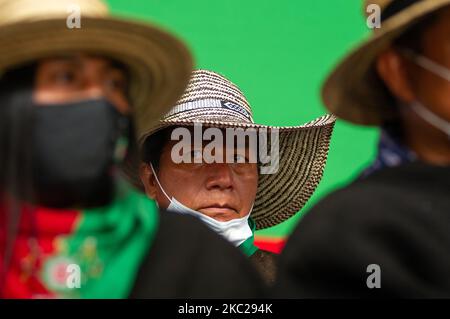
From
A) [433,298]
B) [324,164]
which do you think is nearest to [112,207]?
[433,298]

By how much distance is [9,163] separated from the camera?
6.82 ft

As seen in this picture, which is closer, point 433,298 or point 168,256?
point 433,298

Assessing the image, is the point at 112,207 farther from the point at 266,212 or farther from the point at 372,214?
the point at 266,212

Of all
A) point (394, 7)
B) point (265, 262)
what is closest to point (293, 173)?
point (265, 262)

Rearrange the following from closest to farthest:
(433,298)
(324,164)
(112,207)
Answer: (433,298) < (112,207) < (324,164)

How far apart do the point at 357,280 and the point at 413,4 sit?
2.32ft

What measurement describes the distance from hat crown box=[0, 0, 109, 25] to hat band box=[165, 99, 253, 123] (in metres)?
1.52

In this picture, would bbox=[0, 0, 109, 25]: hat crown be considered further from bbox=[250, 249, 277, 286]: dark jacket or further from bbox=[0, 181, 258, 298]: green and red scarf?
bbox=[250, 249, 277, 286]: dark jacket

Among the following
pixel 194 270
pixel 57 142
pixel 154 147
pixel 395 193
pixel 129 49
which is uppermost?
pixel 154 147

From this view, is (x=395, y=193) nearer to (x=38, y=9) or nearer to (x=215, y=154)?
(x=38, y=9)

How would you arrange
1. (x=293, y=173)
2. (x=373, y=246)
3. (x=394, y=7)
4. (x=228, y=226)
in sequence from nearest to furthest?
1. (x=373, y=246)
2. (x=394, y=7)
3. (x=228, y=226)
4. (x=293, y=173)

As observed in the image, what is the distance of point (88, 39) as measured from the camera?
2166mm

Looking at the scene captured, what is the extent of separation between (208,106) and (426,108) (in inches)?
68.3

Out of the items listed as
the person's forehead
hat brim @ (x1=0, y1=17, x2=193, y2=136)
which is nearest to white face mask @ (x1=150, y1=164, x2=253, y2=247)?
hat brim @ (x1=0, y1=17, x2=193, y2=136)
